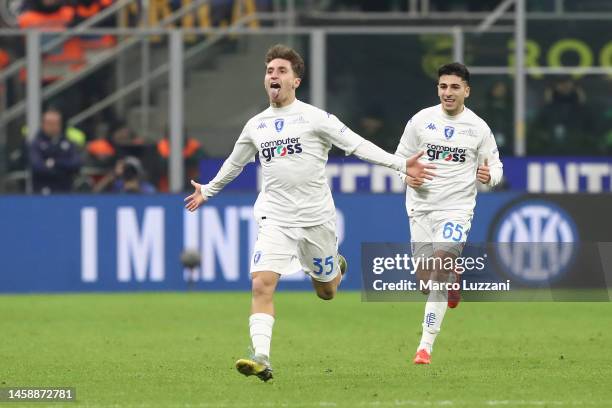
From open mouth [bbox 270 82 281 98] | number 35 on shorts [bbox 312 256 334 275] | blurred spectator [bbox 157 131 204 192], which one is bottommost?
number 35 on shorts [bbox 312 256 334 275]

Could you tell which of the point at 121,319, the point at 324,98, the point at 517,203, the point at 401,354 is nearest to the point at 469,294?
the point at 401,354

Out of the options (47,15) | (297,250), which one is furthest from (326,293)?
(47,15)

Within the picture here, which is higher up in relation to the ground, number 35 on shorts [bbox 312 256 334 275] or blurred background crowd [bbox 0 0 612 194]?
blurred background crowd [bbox 0 0 612 194]

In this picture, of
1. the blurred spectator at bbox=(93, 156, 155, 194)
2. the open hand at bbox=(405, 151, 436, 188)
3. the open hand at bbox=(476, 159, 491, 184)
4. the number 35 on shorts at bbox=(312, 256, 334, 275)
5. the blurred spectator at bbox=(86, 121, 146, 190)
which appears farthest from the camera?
the blurred spectator at bbox=(86, 121, 146, 190)

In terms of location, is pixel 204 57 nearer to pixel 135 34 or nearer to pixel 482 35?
pixel 135 34

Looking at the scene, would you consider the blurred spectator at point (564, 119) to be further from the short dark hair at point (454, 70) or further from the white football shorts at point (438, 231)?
the short dark hair at point (454, 70)

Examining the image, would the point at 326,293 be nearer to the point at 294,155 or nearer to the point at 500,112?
the point at 294,155

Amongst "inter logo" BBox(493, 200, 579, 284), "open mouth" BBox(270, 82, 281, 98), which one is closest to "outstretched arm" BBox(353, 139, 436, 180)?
"open mouth" BBox(270, 82, 281, 98)

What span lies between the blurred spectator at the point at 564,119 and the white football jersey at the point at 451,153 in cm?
1101

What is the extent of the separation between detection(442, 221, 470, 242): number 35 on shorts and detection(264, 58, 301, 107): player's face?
1978 mm

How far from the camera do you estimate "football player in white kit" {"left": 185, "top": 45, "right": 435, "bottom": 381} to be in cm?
1146

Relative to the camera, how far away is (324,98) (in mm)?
22781

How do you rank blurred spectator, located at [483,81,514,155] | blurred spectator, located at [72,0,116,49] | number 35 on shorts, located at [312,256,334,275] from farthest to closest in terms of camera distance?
blurred spectator, located at [72,0,116,49]
blurred spectator, located at [483,81,514,155]
number 35 on shorts, located at [312,256,334,275]

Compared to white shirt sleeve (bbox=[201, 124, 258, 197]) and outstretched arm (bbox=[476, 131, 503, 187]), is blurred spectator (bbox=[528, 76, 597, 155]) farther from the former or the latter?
white shirt sleeve (bbox=[201, 124, 258, 197])
